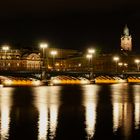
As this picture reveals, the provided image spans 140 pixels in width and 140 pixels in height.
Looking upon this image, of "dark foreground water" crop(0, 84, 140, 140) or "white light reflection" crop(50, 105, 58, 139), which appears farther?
"white light reflection" crop(50, 105, 58, 139)

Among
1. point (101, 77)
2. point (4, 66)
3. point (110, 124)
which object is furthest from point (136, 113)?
point (4, 66)

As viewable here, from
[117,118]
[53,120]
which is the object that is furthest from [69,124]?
[117,118]

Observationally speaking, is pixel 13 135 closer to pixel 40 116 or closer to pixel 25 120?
pixel 25 120

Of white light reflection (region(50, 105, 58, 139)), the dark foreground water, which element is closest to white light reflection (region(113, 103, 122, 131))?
the dark foreground water

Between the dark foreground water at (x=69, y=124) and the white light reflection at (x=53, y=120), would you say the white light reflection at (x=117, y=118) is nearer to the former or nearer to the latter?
the dark foreground water at (x=69, y=124)

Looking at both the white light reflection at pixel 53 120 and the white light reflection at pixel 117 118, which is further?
the white light reflection at pixel 117 118

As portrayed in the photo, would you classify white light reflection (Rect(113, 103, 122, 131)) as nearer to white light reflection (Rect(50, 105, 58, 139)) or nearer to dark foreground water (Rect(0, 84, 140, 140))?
dark foreground water (Rect(0, 84, 140, 140))

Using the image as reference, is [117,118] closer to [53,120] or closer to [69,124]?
[53,120]

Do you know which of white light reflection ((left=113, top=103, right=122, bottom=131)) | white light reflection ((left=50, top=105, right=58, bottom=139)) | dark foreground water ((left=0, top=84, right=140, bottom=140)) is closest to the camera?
dark foreground water ((left=0, top=84, right=140, bottom=140))

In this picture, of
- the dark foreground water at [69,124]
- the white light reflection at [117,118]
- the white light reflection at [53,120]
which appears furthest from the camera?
the white light reflection at [117,118]

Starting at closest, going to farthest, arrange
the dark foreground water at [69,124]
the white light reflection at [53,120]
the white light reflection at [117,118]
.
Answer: the dark foreground water at [69,124], the white light reflection at [53,120], the white light reflection at [117,118]

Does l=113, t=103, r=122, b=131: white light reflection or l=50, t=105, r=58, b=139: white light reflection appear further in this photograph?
l=113, t=103, r=122, b=131: white light reflection

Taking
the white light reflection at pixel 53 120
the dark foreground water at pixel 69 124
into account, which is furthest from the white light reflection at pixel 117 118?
the white light reflection at pixel 53 120

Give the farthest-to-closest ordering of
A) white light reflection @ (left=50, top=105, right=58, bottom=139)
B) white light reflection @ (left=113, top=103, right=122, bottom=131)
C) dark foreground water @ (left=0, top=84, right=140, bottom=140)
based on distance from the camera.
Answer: white light reflection @ (left=113, top=103, right=122, bottom=131) < white light reflection @ (left=50, top=105, right=58, bottom=139) < dark foreground water @ (left=0, top=84, right=140, bottom=140)
